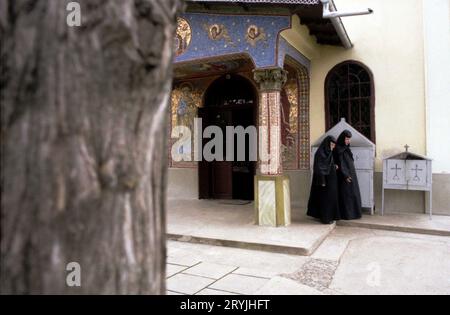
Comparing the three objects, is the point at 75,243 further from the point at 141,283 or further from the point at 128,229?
the point at 141,283

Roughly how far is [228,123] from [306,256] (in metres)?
4.80

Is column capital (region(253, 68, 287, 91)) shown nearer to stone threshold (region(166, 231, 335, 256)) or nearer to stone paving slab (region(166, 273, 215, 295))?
stone threshold (region(166, 231, 335, 256))

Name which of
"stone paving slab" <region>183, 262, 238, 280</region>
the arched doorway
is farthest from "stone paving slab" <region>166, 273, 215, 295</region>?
the arched doorway

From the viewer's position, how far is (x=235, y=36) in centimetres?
632

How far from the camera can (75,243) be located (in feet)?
3.48

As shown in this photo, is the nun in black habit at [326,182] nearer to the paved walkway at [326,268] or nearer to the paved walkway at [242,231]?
the paved walkway at [242,231]

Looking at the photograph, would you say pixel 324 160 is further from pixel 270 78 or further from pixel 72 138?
pixel 72 138

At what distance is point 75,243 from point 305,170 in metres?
7.32

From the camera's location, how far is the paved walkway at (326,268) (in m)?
3.65

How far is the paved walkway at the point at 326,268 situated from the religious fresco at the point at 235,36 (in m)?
3.11

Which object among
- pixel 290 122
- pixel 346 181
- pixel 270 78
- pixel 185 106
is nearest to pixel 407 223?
pixel 346 181

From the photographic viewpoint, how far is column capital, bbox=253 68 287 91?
616cm

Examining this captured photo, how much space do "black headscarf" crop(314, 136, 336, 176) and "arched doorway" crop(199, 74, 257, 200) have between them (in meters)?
2.59

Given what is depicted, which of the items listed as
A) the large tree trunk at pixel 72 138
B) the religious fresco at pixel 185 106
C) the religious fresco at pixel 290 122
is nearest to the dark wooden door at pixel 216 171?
the religious fresco at pixel 185 106
